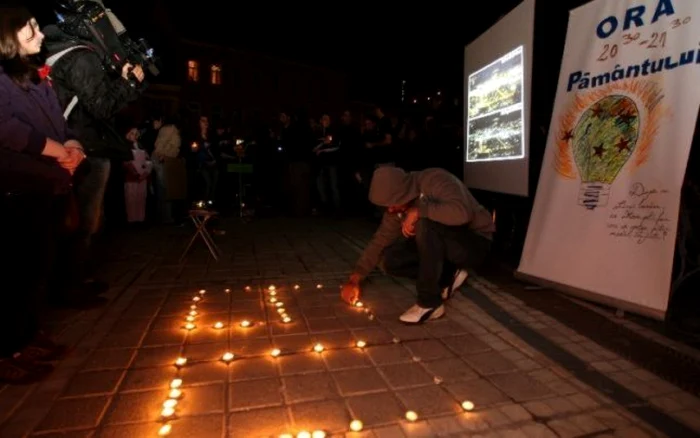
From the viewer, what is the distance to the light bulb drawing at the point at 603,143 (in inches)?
130

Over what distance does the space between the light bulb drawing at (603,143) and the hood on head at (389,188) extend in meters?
1.54

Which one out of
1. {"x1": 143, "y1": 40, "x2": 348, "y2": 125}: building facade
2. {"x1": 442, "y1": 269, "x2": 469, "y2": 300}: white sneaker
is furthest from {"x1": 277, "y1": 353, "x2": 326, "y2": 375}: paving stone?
{"x1": 143, "y1": 40, "x2": 348, "y2": 125}: building facade

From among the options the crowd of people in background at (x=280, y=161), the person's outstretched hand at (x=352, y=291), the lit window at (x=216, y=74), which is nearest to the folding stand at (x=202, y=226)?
the person's outstretched hand at (x=352, y=291)

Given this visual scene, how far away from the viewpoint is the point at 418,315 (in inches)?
129

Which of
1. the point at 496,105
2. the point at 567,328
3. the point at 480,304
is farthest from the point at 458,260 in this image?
the point at 496,105

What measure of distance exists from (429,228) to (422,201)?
0.69ft

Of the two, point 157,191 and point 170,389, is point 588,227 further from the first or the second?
point 157,191

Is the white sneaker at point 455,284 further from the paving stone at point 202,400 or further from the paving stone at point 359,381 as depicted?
the paving stone at point 202,400

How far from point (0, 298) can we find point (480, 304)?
3294 mm

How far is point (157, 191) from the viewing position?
27.3 feet

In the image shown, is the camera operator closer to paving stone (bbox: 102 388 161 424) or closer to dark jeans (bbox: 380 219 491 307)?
paving stone (bbox: 102 388 161 424)

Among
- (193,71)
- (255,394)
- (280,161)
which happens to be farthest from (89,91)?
(193,71)

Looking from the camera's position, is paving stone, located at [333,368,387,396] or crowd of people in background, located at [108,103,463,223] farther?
crowd of people in background, located at [108,103,463,223]

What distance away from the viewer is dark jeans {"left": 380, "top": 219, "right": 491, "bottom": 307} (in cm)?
327
